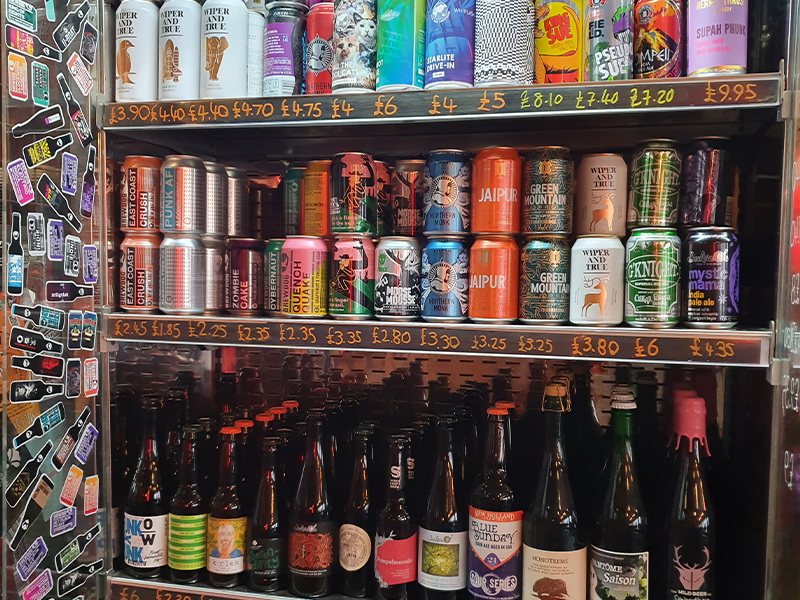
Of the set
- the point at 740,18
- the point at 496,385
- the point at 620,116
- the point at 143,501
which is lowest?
the point at 143,501

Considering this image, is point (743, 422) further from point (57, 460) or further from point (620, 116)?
point (57, 460)

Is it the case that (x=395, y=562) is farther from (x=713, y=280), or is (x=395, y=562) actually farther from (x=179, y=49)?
(x=179, y=49)

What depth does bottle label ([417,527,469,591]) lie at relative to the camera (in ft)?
4.13

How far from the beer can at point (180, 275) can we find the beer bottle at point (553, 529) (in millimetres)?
752

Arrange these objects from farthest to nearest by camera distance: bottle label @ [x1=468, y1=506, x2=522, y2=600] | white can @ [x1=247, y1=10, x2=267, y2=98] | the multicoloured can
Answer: white can @ [x1=247, y1=10, x2=267, y2=98] → bottle label @ [x1=468, y1=506, x2=522, y2=600] → the multicoloured can

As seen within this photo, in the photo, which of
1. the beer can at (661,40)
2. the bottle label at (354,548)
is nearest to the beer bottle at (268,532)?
the bottle label at (354,548)

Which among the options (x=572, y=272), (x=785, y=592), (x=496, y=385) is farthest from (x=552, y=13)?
(x=785, y=592)

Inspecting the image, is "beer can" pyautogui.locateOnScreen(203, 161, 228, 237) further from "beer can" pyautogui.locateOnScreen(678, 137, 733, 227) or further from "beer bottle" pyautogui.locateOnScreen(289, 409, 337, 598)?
"beer can" pyautogui.locateOnScreen(678, 137, 733, 227)

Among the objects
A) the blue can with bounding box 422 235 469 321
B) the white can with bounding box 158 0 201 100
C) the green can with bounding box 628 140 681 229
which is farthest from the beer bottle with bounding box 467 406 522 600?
the white can with bounding box 158 0 201 100

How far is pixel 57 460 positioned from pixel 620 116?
136 cm

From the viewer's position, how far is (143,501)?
144 centimetres

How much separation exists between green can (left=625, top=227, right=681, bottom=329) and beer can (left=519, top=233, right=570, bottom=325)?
12 cm

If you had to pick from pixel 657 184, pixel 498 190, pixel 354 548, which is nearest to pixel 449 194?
pixel 498 190

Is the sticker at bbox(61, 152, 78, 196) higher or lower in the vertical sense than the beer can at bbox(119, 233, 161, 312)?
higher
